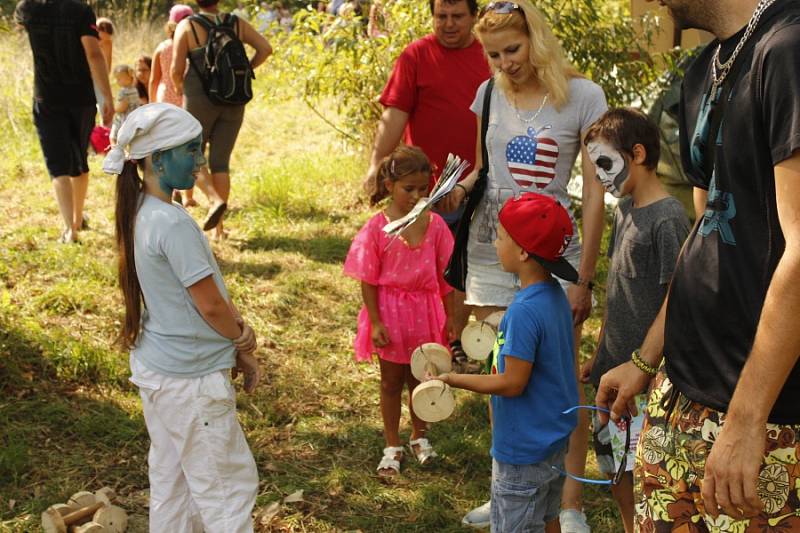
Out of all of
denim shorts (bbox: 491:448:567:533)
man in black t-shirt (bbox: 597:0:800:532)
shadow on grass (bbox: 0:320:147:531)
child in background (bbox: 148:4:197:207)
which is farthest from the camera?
child in background (bbox: 148:4:197:207)

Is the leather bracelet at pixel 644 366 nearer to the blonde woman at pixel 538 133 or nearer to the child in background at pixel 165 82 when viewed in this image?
the blonde woman at pixel 538 133

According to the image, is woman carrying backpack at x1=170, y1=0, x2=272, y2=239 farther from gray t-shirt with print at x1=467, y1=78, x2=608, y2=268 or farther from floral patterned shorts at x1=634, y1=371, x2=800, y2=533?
floral patterned shorts at x1=634, y1=371, x2=800, y2=533

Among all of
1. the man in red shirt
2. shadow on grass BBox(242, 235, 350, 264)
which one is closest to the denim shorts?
the man in red shirt

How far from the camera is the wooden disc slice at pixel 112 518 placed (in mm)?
3723

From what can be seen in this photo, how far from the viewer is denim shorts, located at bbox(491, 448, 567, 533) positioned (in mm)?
3059

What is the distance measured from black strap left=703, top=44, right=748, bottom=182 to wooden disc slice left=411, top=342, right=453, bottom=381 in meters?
1.50

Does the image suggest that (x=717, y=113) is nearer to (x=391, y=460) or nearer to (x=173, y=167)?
(x=173, y=167)

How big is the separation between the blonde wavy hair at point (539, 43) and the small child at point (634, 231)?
1.57 ft

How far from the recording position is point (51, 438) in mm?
4504

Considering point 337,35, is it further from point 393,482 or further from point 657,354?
point 657,354

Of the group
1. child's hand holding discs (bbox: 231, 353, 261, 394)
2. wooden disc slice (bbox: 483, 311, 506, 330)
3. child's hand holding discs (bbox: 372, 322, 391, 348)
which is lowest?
child's hand holding discs (bbox: 372, 322, 391, 348)

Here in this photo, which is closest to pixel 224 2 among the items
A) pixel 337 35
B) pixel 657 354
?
pixel 337 35

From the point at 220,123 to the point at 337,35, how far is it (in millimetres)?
1374

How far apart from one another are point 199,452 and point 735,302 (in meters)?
2.00
